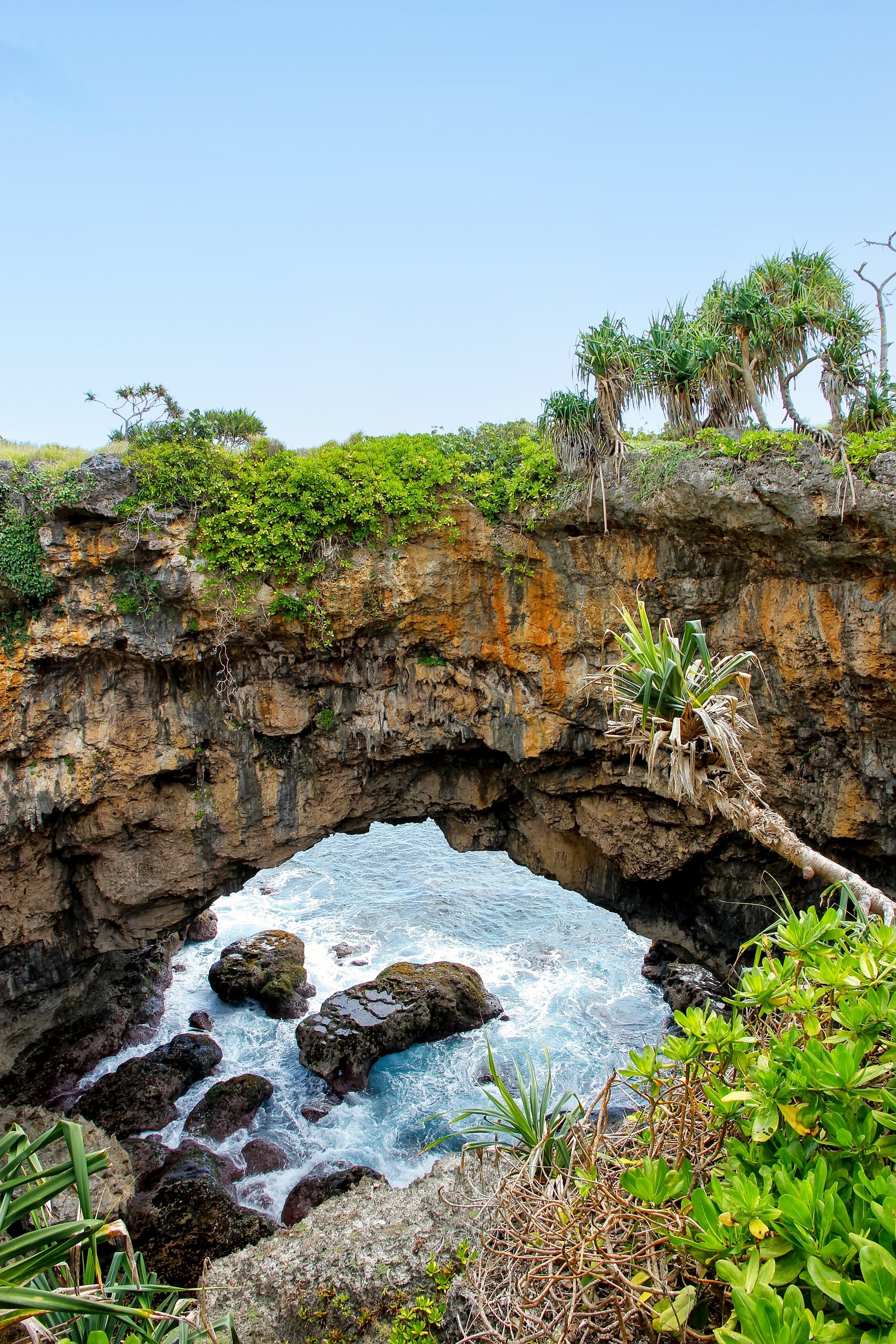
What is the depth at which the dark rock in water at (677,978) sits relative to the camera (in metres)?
16.4

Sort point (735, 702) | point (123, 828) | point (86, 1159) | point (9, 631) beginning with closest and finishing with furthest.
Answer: point (86, 1159) → point (735, 702) → point (9, 631) → point (123, 828)

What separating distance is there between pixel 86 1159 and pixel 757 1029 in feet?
9.84

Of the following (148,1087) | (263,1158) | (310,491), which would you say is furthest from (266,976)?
(310,491)

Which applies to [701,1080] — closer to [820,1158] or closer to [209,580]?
[820,1158]

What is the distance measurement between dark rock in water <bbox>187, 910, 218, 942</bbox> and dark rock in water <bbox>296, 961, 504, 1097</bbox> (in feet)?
17.5

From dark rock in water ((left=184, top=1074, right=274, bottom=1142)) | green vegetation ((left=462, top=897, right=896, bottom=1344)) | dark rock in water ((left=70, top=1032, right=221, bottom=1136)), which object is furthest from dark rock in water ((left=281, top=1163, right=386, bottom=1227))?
green vegetation ((left=462, top=897, right=896, bottom=1344))

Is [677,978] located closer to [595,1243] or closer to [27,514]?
[595,1243]

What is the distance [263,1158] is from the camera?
12.4m

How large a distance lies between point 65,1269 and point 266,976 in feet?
48.9

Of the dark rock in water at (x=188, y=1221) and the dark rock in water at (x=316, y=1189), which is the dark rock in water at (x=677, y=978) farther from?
the dark rock in water at (x=188, y=1221)

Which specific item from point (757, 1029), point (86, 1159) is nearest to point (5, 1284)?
point (86, 1159)

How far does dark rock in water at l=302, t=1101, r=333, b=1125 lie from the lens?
1336 centimetres

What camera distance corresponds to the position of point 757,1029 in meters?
3.44

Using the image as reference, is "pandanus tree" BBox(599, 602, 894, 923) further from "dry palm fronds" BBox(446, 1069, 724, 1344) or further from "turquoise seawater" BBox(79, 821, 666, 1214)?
"turquoise seawater" BBox(79, 821, 666, 1214)
